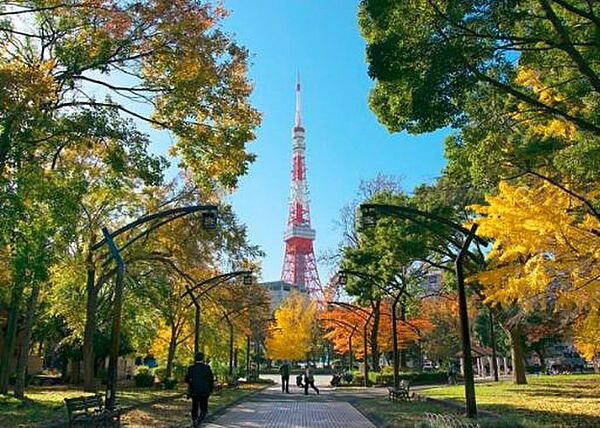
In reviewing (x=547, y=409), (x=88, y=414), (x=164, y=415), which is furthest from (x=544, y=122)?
(x=164, y=415)

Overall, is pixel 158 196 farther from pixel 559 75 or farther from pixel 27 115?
pixel 559 75

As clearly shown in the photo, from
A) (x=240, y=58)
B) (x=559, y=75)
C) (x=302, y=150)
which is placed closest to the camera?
(x=559, y=75)

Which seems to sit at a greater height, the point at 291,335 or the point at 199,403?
the point at 291,335

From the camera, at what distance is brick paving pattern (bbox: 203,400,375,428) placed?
13493mm

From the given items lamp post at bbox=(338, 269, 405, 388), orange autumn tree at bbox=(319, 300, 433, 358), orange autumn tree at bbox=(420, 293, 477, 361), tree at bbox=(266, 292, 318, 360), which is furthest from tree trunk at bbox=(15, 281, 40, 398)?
tree at bbox=(266, 292, 318, 360)

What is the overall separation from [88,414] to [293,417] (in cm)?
601

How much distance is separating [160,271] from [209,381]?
1295 cm

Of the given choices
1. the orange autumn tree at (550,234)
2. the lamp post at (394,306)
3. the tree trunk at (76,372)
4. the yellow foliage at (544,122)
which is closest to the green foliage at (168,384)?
the tree trunk at (76,372)

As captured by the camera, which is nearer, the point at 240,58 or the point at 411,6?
the point at 411,6

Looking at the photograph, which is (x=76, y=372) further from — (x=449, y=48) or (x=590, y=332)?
(x=449, y=48)

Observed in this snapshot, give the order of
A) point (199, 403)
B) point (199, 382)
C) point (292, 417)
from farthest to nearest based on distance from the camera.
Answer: point (292, 417)
point (199, 403)
point (199, 382)

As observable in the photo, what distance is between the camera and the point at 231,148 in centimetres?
1407

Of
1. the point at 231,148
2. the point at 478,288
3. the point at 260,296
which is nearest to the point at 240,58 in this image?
the point at 231,148

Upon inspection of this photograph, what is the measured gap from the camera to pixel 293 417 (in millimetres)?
15461
